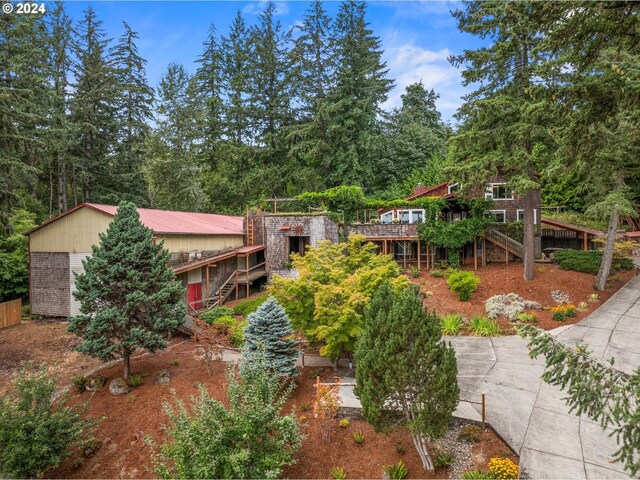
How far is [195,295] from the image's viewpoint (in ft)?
59.2

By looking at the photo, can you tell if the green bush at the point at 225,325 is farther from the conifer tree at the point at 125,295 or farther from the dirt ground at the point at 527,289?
the dirt ground at the point at 527,289

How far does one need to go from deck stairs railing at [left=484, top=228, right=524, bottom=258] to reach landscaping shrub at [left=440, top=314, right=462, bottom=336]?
8.52 metres

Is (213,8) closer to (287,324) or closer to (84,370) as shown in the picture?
(287,324)

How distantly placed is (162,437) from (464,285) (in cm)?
1359

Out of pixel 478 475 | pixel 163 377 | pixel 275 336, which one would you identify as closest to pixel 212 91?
pixel 163 377

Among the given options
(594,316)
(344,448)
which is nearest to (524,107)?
(594,316)

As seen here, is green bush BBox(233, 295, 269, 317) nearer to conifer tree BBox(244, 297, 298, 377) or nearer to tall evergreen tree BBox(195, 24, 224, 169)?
conifer tree BBox(244, 297, 298, 377)

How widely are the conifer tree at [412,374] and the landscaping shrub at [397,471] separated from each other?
0.41 metres

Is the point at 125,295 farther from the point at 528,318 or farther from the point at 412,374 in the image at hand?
the point at 528,318

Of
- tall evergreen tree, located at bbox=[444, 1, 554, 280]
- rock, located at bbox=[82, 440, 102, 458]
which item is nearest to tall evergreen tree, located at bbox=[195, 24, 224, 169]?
tall evergreen tree, located at bbox=[444, 1, 554, 280]

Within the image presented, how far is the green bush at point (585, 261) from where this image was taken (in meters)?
17.4

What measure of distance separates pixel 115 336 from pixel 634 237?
109ft

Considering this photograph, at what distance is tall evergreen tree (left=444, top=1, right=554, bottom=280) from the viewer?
600 inches

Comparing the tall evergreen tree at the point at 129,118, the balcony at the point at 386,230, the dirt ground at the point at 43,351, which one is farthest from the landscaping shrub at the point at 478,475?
the tall evergreen tree at the point at 129,118
